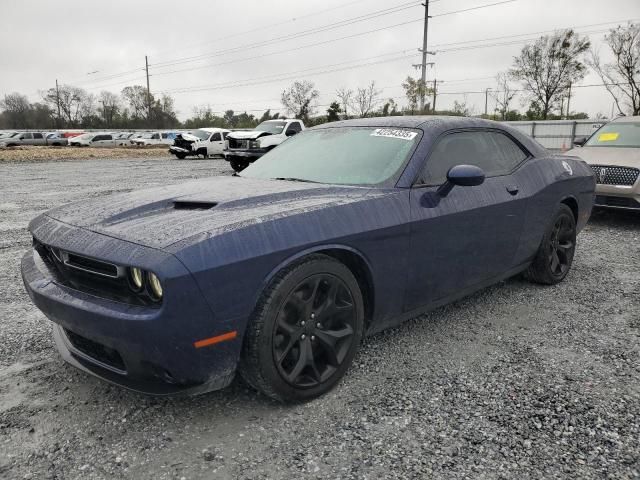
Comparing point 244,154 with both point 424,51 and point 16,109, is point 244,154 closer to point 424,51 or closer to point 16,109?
point 424,51

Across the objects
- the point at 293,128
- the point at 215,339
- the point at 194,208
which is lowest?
the point at 215,339

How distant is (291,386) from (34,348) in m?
1.77

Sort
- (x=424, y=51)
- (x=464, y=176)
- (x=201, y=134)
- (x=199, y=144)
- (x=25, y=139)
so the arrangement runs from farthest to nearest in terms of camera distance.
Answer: (x=25, y=139), (x=424, y=51), (x=201, y=134), (x=199, y=144), (x=464, y=176)

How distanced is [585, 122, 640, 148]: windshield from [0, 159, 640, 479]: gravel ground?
512 cm

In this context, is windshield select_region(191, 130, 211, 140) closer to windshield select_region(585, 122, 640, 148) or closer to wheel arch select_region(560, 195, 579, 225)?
windshield select_region(585, 122, 640, 148)

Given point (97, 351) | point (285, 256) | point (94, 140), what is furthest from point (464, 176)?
point (94, 140)

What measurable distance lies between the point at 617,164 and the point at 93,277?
6902mm

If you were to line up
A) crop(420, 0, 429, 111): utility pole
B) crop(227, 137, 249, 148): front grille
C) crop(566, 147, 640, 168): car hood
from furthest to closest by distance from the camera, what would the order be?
1. crop(420, 0, 429, 111): utility pole
2. crop(227, 137, 249, 148): front grille
3. crop(566, 147, 640, 168): car hood

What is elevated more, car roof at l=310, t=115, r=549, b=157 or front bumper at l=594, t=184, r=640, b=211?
car roof at l=310, t=115, r=549, b=157

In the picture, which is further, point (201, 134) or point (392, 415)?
point (201, 134)

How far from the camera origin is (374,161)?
3127 millimetres

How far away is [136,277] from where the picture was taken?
2.06 meters

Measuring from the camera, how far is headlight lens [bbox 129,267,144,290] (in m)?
2.04

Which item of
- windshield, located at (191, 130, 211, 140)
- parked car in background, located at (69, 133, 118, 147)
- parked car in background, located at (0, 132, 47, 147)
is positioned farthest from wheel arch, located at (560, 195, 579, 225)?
parked car in background, located at (0, 132, 47, 147)
